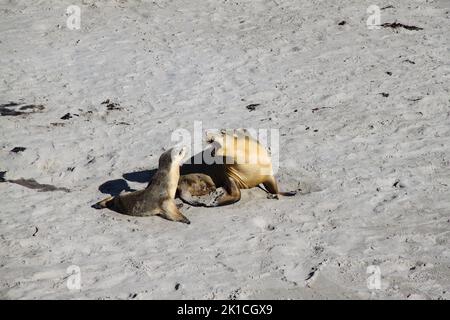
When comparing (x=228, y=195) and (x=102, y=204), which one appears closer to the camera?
(x=102, y=204)

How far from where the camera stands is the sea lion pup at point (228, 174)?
580 centimetres

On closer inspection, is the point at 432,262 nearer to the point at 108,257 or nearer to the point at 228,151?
the point at 228,151

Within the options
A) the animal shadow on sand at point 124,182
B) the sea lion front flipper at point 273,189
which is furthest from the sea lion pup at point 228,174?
the animal shadow on sand at point 124,182

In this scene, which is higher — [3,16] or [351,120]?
[3,16]

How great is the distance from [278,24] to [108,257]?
5.65 m

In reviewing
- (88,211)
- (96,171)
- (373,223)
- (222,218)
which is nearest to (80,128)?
(96,171)

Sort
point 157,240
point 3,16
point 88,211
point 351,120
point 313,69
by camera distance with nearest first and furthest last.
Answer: point 157,240 < point 88,211 < point 351,120 < point 313,69 < point 3,16

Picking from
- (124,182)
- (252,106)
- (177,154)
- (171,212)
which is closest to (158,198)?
(171,212)

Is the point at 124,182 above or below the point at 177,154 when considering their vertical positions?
below

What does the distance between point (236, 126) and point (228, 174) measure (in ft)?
4.60

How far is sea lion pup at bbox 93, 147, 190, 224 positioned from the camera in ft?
18.1

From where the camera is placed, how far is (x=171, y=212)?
5504mm

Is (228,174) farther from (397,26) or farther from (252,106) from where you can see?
(397,26)

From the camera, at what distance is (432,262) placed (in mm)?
4816
